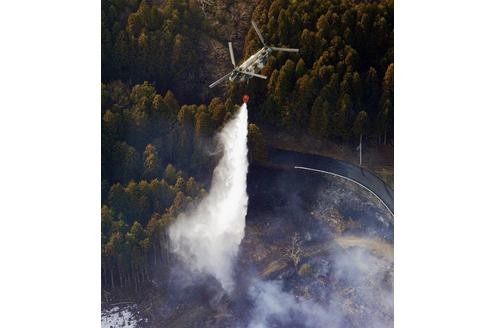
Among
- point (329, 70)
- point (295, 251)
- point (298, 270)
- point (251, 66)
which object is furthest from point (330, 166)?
point (251, 66)

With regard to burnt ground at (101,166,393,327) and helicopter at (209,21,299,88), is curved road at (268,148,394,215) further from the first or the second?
helicopter at (209,21,299,88)

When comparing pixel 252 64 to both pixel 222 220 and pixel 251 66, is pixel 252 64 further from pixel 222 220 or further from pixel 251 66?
pixel 222 220

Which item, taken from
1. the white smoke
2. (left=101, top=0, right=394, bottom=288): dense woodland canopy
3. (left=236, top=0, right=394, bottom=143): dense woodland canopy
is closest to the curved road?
Result: (left=101, top=0, right=394, bottom=288): dense woodland canopy

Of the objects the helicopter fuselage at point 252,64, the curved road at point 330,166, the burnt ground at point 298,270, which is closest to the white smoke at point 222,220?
the burnt ground at point 298,270

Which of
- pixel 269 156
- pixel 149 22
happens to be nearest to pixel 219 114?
pixel 269 156

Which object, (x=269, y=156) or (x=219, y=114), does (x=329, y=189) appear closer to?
(x=269, y=156)

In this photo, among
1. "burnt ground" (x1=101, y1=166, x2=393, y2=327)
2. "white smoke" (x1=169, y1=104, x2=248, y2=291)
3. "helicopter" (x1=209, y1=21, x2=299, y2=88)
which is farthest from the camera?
"helicopter" (x1=209, y1=21, x2=299, y2=88)
